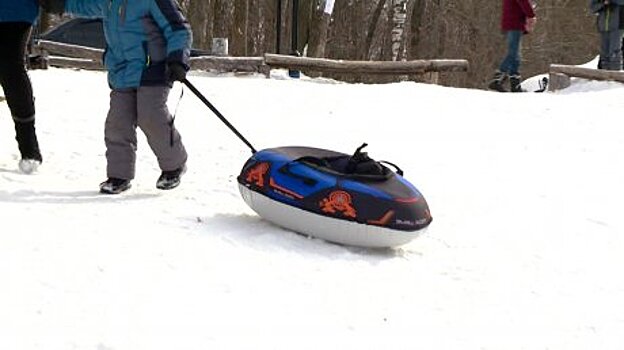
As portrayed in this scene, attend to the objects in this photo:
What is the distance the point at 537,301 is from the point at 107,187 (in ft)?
8.39

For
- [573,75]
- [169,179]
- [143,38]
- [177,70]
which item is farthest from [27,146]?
[573,75]

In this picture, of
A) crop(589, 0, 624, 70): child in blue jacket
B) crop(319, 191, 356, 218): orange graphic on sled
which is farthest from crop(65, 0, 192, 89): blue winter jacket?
crop(589, 0, 624, 70): child in blue jacket

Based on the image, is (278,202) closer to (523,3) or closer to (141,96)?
(141,96)

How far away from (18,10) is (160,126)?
1132 mm

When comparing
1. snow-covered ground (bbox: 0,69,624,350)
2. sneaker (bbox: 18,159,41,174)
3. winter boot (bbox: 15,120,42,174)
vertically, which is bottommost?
snow-covered ground (bbox: 0,69,624,350)

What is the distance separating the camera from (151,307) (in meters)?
3.15

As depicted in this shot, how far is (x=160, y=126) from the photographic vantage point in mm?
4844

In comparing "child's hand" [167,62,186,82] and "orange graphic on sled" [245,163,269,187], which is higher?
"child's hand" [167,62,186,82]

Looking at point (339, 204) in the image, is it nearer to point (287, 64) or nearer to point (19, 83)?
point (19, 83)

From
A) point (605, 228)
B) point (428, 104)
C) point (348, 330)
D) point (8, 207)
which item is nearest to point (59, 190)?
point (8, 207)

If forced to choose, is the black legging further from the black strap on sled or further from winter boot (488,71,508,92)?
winter boot (488,71,508,92)

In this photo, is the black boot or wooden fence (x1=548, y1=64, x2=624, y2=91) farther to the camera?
wooden fence (x1=548, y1=64, x2=624, y2=91)

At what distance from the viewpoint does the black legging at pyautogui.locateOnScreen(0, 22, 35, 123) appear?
5.02 m

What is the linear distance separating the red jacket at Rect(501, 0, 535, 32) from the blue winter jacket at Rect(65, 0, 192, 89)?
281 inches
